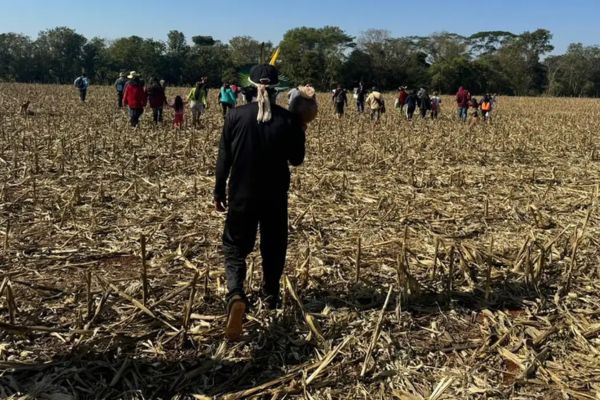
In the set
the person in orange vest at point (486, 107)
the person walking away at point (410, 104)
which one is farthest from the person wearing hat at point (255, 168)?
the person in orange vest at point (486, 107)

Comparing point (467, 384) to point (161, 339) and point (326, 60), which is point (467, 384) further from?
point (326, 60)

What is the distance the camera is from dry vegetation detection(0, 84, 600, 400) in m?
3.23

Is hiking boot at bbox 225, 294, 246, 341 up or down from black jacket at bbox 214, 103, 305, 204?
down

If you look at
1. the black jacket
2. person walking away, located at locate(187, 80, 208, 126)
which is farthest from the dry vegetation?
person walking away, located at locate(187, 80, 208, 126)

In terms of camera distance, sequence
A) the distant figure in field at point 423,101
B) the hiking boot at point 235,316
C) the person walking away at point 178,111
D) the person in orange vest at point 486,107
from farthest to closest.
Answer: the distant figure in field at point 423,101 < the person in orange vest at point 486,107 < the person walking away at point 178,111 < the hiking boot at point 235,316

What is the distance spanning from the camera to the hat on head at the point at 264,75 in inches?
146

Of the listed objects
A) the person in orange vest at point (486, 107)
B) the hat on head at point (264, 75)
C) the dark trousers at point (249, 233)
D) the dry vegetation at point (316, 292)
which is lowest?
the dry vegetation at point (316, 292)

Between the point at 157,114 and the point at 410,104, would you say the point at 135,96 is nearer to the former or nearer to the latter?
the point at 157,114

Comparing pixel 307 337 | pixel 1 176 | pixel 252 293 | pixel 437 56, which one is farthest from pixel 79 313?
pixel 437 56

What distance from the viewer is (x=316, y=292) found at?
4.34m

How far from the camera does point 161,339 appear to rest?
3574mm

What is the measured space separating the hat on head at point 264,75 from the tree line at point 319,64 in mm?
50099

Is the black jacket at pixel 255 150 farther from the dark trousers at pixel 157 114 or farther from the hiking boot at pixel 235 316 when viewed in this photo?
the dark trousers at pixel 157 114

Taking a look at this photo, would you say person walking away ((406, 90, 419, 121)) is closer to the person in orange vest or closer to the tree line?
the person in orange vest
